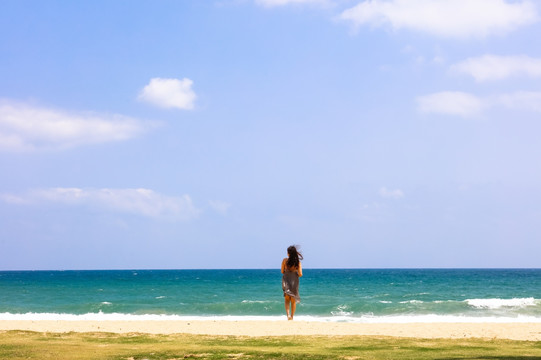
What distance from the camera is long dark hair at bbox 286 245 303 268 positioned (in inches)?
634

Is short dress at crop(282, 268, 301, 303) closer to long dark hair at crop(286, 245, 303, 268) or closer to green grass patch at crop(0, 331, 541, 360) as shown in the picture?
long dark hair at crop(286, 245, 303, 268)

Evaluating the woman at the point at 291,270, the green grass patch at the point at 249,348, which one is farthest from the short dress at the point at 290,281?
the green grass patch at the point at 249,348

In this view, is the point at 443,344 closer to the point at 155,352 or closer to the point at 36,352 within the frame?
the point at 155,352

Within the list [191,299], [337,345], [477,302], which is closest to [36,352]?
[337,345]

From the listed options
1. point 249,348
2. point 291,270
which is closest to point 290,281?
point 291,270

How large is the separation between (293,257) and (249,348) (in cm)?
445

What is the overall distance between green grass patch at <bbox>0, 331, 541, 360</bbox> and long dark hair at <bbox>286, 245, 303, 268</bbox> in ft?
8.43

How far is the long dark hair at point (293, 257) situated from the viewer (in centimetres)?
1609

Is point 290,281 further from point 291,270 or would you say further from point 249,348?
point 249,348

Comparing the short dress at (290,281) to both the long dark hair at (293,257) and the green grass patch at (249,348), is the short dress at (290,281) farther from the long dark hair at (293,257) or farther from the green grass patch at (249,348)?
the green grass patch at (249,348)

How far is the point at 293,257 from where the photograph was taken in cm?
1622

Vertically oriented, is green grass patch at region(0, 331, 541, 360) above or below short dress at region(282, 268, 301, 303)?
below

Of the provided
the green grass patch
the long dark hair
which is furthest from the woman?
the green grass patch

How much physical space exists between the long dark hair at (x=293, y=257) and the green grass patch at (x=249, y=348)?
8.43ft
